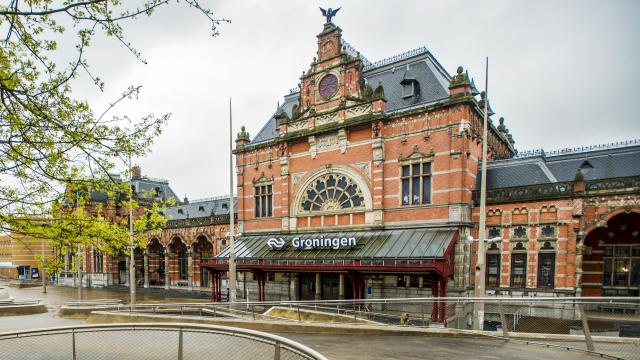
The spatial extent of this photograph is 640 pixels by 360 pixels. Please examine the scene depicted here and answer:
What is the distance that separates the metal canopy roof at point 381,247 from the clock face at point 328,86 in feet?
33.8

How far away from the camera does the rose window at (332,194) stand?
24281mm

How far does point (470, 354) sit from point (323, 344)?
3504 millimetres

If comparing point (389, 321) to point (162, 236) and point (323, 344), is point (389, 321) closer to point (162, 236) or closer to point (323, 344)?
point (323, 344)

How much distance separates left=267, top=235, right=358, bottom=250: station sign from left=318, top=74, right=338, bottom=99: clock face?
414 inches

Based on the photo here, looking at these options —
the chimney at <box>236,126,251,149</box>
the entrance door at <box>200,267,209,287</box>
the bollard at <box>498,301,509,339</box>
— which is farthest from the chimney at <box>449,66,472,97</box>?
the entrance door at <box>200,267,209,287</box>

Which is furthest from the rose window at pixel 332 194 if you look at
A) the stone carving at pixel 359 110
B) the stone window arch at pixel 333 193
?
the stone carving at pixel 359 110

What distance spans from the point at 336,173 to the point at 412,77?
8613 millimetres

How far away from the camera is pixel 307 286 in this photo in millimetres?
26062

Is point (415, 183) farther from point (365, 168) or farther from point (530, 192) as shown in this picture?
point (530, 192)

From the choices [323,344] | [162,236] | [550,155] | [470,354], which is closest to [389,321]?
[323,344]

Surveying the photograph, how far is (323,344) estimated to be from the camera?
874 centimetres

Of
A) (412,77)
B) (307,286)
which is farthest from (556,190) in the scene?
(307,286)

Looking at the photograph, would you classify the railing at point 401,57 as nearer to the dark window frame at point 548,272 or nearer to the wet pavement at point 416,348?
the dark window frame at point 548,272

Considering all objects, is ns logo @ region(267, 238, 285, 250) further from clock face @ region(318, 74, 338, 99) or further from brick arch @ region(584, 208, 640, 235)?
brick arch @ region(584, 208, 640, 235)
